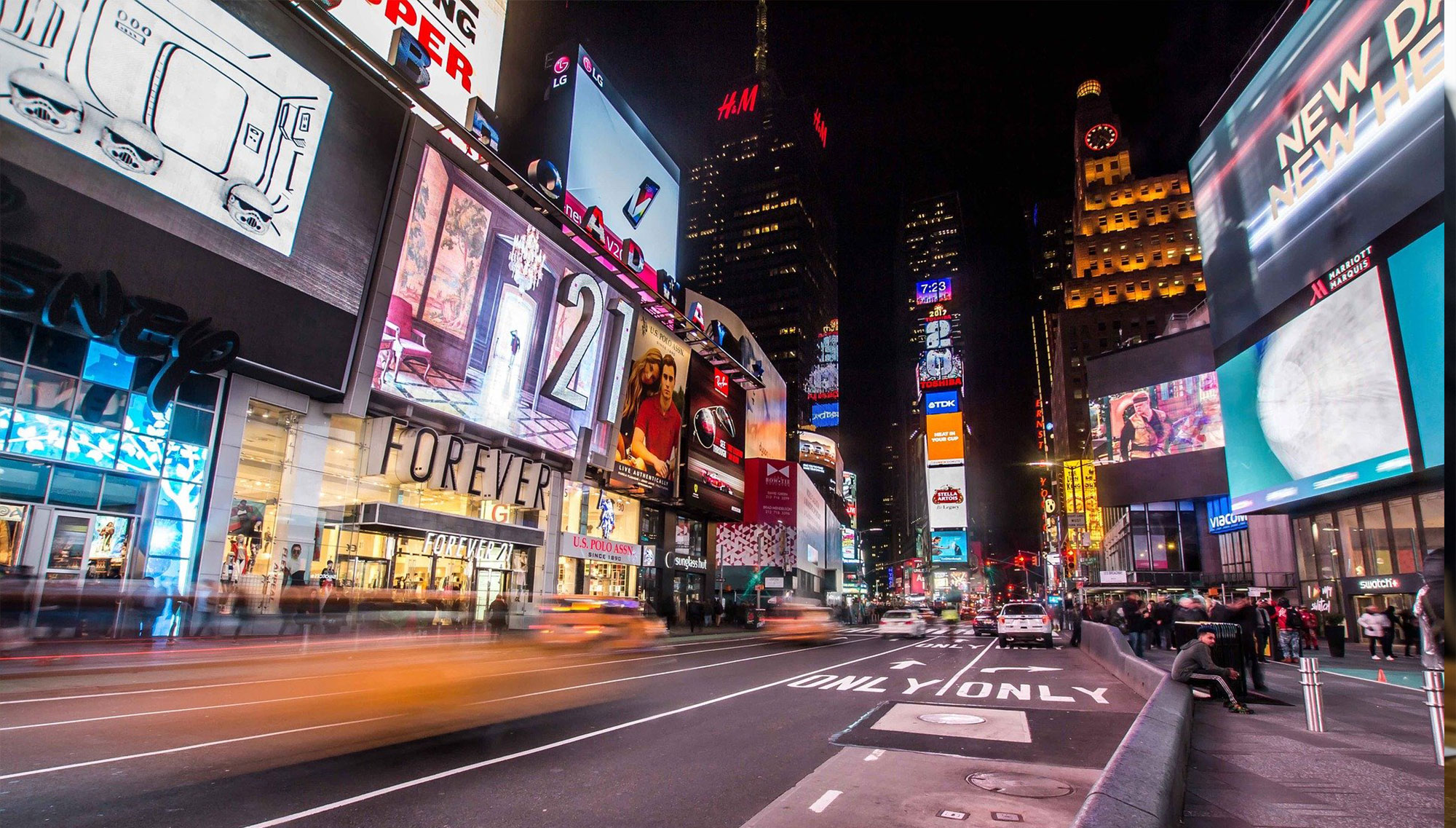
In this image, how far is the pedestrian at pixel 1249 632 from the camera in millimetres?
12898

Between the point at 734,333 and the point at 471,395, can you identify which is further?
the point at 734,333

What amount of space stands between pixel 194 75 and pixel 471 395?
14.1 metres

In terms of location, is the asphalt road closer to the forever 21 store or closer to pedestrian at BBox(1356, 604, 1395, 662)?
the forever 21 store

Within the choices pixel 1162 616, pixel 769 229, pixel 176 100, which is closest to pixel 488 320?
pixel 176 100

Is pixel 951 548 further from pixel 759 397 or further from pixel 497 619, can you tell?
pixel 497 619

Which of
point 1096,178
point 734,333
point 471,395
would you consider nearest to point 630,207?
point 734,333

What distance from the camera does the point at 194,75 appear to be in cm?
1923

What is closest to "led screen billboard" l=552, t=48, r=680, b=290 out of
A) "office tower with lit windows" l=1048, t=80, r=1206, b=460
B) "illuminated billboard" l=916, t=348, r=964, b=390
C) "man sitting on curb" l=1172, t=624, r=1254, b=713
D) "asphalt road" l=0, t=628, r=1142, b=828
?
"asphalt road" l=0, t=628, r=1142, b=828

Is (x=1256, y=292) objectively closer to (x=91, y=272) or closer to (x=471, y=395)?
(x=471, y=395)

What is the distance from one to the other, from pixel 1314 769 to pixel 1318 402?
31888 millimetres

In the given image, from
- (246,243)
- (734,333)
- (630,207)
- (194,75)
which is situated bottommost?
(246,243)

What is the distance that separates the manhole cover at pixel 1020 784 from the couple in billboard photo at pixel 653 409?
3476 cm

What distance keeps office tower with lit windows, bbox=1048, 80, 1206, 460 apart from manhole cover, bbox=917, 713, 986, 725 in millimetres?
98575

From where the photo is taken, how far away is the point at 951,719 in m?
10.2
